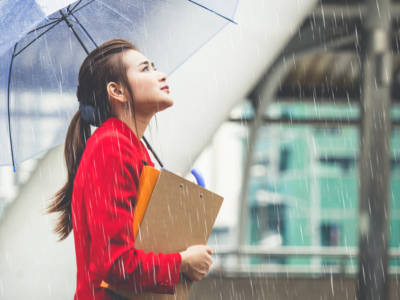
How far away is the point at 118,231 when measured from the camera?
1.77m

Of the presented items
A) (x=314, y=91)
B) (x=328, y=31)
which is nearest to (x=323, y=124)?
(x=314, y=91)

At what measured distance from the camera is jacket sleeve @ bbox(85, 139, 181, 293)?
178cm

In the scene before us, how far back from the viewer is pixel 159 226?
1.94 m

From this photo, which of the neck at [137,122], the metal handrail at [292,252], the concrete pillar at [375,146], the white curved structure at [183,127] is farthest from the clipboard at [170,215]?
the metal handrail at [292,252]

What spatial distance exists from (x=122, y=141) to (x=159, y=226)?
0.32 m

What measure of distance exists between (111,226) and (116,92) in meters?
0.60

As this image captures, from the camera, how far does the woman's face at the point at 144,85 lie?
2.15 metres

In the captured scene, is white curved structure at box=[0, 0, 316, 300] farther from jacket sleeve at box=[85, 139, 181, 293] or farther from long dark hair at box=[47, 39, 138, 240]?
jacket sleeve at box=[85, 139, 181, 293]

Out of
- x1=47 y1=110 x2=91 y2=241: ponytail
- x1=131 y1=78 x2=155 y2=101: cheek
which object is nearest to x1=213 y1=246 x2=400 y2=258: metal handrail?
x1=47 y1=110 x2=91 y2=241: ponytail

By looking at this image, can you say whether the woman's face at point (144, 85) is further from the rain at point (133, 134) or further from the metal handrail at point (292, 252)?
the metal handrail at point (292, 252)

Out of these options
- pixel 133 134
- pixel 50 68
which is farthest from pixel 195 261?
pixel 50 68

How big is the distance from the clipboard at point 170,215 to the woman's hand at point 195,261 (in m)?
0.05

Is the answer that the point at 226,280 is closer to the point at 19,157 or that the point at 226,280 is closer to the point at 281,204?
the point at 19,157

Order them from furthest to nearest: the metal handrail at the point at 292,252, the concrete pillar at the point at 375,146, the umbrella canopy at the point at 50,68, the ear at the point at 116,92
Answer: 1. the metal handrail at the point at 292,252
2. the concrete pillar at the point at 375,146
3. the umbrella canopy at the point at 50,68
4. the ear at the point at 116,92
